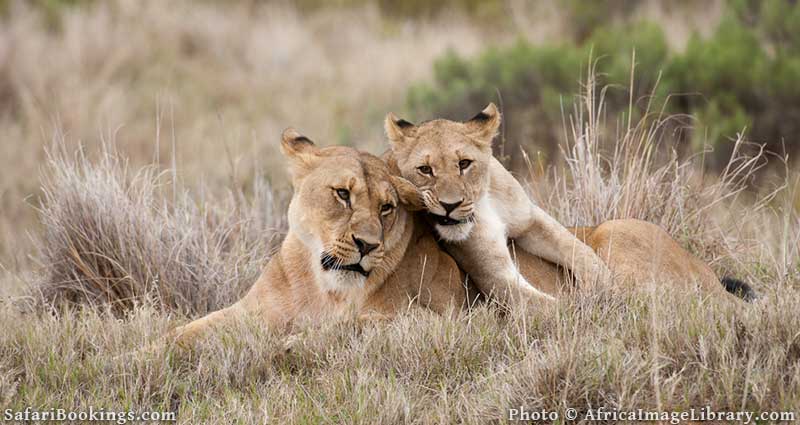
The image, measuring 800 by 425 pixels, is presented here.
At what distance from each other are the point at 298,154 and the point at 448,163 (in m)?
0.72

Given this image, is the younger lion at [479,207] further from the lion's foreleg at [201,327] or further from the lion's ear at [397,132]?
the lion's foreleg at [201,327]

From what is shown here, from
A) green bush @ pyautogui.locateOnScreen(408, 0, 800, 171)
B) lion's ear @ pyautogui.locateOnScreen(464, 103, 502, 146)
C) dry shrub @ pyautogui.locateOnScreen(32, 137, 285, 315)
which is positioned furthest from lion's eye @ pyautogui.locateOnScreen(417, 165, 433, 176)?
green bush @ pyautogui.locateOnScreen(408, 0, 800, 171)

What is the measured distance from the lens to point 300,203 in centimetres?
500

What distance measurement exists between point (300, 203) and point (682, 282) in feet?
6.35

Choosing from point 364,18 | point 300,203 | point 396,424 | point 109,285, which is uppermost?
point 300,203

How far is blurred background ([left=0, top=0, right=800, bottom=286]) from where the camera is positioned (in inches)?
493

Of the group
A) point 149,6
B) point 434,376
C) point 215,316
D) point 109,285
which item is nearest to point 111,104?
point 149,6

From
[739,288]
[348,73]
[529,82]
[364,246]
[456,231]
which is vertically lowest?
[348,73]

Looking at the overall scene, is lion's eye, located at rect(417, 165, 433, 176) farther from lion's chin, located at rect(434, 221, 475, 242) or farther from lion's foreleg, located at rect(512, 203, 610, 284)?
lion's foreleg, located at rect(512, 203, 610, 284)

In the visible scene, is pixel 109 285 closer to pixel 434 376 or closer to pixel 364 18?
pixel 434 376

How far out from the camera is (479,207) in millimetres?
5305

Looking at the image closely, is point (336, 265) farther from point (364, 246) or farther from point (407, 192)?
point (407, 192)

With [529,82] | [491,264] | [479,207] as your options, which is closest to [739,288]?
[491,264]

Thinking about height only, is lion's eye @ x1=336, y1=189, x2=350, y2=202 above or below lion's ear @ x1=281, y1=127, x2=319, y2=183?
below
